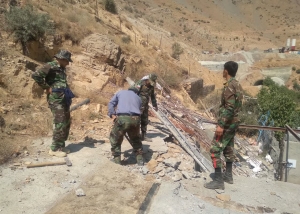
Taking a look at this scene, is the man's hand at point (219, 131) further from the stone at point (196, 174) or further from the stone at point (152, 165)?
the stone at point (152, 165)

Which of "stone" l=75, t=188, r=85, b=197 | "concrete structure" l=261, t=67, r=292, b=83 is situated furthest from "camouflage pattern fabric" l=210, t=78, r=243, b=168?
"concrete structure" l=261, t=67, r=292, b=83

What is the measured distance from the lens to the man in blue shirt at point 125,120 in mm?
4617

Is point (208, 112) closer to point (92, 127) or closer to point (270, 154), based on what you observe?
point (270, 154)

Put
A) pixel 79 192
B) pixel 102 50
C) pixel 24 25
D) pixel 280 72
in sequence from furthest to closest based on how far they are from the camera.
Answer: pixel 280 72, pixel 102 50, pixel 24 25, pixel 79 192

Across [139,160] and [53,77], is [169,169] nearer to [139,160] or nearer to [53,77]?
[139,160]

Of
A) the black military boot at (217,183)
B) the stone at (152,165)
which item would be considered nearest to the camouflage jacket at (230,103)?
the black military boot at (217,183)

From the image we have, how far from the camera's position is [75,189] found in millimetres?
4102

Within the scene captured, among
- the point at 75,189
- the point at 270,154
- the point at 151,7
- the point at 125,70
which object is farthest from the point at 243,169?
the point at 151,7

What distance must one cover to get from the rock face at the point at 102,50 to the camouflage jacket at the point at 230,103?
6.89 meters

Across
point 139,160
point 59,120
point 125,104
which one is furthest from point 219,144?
point 59,120

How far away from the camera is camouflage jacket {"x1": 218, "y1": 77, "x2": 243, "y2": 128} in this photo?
13.2 feet

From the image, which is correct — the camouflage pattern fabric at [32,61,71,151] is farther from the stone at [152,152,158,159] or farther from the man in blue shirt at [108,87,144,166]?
the stone at [152,152,158,159]

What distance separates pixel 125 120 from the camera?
15.0 ft

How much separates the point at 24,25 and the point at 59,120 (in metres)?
4.32
